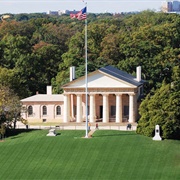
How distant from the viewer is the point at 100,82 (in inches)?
3310

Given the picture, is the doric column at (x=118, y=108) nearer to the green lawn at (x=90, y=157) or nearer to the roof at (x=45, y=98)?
the roof at (x=45, y=98)

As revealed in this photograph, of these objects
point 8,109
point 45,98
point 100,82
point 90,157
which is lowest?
point 90,157

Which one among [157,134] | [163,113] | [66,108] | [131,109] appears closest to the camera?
[157,134]

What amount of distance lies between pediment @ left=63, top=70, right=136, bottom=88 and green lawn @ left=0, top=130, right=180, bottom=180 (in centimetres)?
1256

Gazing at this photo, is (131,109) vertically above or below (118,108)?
below

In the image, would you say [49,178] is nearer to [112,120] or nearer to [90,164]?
[90,164]

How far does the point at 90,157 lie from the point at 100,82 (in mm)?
22024

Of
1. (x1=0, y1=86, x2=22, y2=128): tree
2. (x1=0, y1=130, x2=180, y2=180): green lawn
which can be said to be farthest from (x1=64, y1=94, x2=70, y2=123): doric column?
(x1=0, y1=130, x2=180, y2=180): green lawn

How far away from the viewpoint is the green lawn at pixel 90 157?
194 ft

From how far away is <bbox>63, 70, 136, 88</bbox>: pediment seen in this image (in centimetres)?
8356

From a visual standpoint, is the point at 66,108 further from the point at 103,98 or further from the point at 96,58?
the point at 96,58

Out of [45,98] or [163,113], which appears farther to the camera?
[45,98]

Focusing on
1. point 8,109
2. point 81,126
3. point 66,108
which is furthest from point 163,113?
point 66,108

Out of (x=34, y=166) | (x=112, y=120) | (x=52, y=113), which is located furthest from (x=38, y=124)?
(x=34, y=166)
